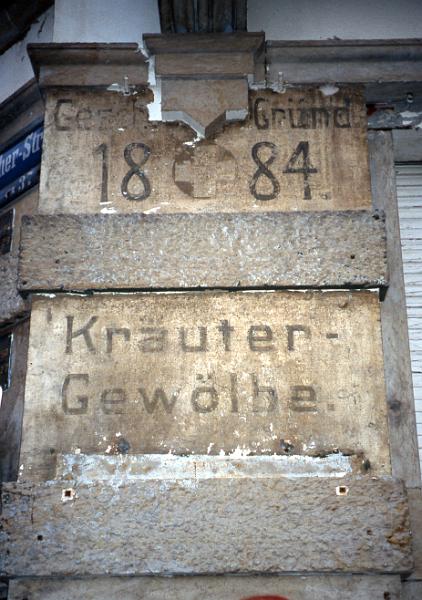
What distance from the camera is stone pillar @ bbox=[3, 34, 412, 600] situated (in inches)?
117

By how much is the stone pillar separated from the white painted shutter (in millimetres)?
526

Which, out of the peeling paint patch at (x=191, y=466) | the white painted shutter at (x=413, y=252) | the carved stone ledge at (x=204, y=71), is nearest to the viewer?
the peeling paint patch at (x=191, y=466)

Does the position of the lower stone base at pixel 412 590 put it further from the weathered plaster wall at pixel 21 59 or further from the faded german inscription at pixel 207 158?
the weathered plaster wall at pixel 21 59

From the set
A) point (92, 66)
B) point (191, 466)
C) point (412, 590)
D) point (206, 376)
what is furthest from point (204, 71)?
point (412, 590)

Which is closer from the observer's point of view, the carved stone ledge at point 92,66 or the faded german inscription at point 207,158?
the faded german inscription at point 207,158

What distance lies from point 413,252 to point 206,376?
1390 mm

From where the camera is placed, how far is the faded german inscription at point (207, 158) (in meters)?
3.56

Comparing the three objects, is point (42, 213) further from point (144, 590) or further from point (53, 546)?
point (144, 590)

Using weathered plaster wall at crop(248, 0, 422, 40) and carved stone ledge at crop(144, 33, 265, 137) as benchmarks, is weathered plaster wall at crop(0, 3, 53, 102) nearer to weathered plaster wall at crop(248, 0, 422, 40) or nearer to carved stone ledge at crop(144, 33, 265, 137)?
carved stone ledge at crop(144, 33, 265, 137)

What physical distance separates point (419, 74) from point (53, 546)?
9.05 ft

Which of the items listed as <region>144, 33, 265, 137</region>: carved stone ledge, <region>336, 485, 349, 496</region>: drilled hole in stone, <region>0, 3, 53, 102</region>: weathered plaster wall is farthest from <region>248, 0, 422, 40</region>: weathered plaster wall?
<region>336, 485, 349, 496</region>: drilled hole in stone

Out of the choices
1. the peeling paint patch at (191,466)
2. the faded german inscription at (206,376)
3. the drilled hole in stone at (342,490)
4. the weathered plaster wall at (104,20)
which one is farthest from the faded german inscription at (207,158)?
the drilled hole in stone at (342,490)

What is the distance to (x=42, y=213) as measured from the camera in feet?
11.6

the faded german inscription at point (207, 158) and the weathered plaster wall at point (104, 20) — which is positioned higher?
the weathered plaster wall at point (104, 20)
